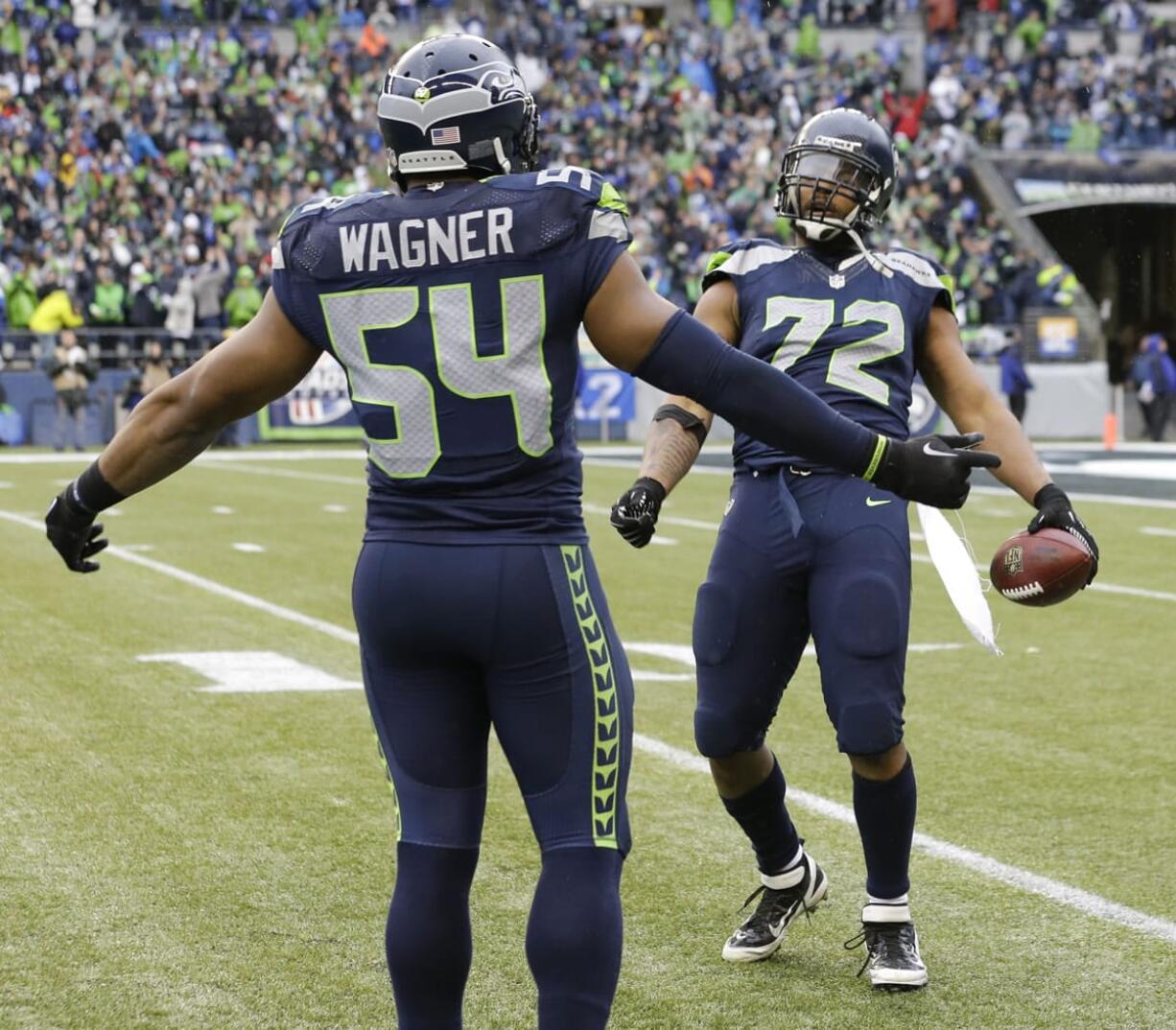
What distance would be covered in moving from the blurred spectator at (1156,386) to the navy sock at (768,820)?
81.1 feet

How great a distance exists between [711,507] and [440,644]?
1375 cm

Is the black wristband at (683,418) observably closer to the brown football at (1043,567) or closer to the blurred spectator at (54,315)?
the brown football at (1043,567)

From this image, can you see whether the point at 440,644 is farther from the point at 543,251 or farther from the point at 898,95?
the point at 898,95

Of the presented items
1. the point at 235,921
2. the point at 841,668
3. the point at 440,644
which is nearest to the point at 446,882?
the point at 440,644

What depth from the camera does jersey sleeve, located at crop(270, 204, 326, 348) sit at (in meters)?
3.04

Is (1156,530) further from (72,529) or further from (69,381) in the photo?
(69,381)

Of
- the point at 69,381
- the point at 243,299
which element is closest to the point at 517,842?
the point at 69,381

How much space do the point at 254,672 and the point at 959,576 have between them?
4.52 m

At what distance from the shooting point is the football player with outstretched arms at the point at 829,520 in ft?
13.6

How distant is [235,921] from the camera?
4.54 meters

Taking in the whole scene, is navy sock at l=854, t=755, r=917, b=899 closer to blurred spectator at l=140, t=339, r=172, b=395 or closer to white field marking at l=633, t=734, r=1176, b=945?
white field marking at l=633, t=734, r=1176, b=945

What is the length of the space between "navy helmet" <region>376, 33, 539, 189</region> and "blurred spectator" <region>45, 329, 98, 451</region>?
2213 centimetres

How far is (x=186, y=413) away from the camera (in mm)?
3230

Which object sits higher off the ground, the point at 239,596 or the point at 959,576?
the point at 959,576
